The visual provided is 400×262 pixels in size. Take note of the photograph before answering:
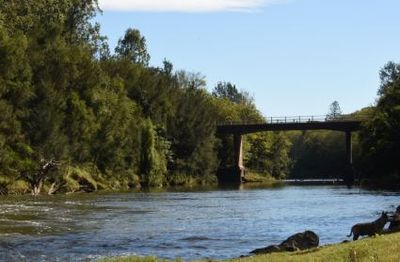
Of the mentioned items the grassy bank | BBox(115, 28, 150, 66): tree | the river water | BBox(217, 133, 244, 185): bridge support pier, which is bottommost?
the river water

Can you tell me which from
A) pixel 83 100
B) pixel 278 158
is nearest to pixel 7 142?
pixel 83 100

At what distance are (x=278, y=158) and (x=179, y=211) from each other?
14028cm

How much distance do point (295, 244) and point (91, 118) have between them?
7377 cm

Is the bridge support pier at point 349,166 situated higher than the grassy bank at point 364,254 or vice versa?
the bridge support pier at point 349,166

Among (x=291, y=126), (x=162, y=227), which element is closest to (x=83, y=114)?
(x=162, y=227)

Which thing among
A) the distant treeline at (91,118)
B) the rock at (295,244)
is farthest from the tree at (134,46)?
the rock at (295,244)

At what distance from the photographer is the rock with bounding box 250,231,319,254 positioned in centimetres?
3048

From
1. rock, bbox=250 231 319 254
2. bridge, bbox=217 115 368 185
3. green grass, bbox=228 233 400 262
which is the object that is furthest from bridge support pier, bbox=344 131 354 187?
green grass, bbox=228 233 400 262

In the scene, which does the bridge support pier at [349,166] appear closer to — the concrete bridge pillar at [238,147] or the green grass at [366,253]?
the concrete bridge pillar at [238,147]

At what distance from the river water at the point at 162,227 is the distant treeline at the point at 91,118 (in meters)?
25.9

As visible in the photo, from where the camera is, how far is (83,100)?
10200 centimetres

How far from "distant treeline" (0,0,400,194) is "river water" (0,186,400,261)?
25910 millimetres

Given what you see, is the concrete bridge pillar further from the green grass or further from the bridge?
the green grass

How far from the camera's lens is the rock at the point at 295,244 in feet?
100
